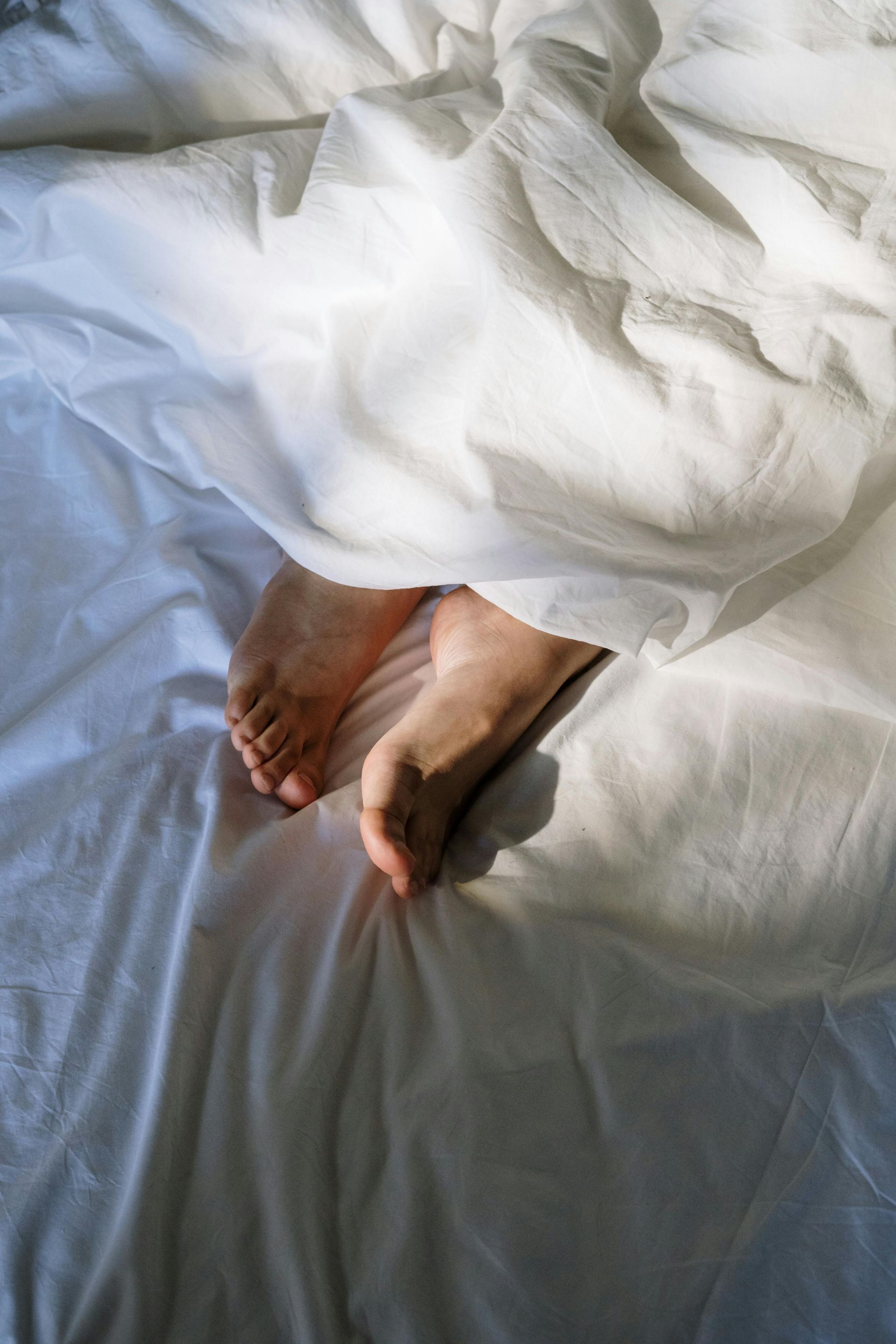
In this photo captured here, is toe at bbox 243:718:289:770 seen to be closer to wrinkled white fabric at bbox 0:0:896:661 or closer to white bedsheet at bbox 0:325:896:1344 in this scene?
white bedsheet at bbox 0:325:896:1344

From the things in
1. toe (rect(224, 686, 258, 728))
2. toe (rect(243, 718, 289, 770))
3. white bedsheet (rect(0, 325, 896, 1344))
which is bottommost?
white bedsheet (rect(0, 325, 896, 1344))

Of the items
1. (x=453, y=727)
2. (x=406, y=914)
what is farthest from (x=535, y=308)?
(x=406, y=914)

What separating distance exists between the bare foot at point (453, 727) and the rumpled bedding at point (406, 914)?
23 millimetres

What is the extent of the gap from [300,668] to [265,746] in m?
0.08

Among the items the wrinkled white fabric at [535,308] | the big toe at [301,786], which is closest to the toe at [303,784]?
the big toe at [301,786]

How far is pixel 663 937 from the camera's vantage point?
22.3 inches

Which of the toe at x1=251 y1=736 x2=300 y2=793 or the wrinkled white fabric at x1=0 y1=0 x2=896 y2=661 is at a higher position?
the wrinkled white fabric at x1=0 y1=0 x2=896 y2=661

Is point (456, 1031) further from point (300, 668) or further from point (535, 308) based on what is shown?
point (535, 308)

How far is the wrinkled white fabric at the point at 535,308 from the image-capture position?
63 centimetres

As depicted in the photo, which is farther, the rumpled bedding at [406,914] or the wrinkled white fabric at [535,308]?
the wrinkled white fabric at [535,308]

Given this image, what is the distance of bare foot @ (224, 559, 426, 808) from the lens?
66cm

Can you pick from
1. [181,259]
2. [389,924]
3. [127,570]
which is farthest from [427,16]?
[389,924]

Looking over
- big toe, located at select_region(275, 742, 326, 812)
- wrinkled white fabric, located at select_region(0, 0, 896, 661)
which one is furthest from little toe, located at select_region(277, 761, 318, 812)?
wrinkled white fabric, located at select_region(0, 0, 896, 661)

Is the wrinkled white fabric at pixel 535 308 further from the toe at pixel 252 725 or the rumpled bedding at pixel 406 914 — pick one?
the toe at pixel 252 725
